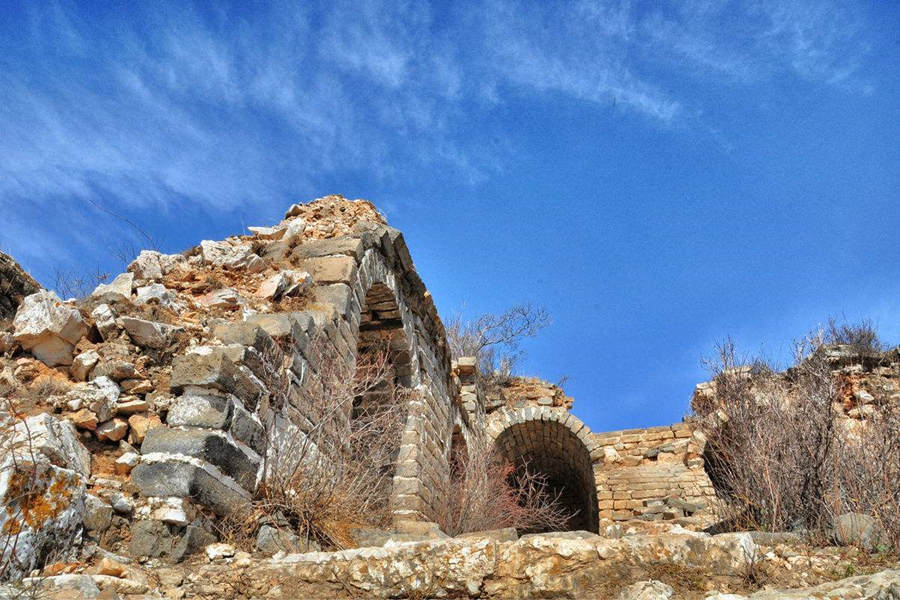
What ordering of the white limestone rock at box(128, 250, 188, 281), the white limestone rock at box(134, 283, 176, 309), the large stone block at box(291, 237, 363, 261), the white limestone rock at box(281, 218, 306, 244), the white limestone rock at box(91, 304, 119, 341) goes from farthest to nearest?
1. the white limestone rock at box(281, 218, 306, 244)
2. the large stone block at box(291, 237, 363, 261)
3. the white limestone rock at box(128, 250, 188, 281)
4. the white limestone rock at box(134, 283, 176, 309)
5. the white limestone rock at box(91, 304, 119, 341)

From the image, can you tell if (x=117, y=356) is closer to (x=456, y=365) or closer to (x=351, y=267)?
(x=351, y=267)

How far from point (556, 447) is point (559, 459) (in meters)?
0.52

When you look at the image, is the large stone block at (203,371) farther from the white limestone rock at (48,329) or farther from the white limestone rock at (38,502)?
the white limestone rock at (38,502)

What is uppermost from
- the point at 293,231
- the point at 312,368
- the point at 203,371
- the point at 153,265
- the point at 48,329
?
the point at 293,231

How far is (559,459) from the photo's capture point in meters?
14.2

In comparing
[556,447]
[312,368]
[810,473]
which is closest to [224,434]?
[312,368]

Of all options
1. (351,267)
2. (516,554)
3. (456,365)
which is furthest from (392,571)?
(456,365)

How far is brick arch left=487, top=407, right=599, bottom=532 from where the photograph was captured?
12.6 meters

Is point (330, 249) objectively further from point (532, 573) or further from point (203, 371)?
point (532, 573)

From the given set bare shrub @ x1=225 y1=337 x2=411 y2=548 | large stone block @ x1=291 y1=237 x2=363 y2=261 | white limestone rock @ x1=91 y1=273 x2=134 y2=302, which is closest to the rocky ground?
bare shrub @ x1=225 y1=337 x2=411 y2=548

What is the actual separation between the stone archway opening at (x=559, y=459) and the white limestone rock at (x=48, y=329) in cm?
996

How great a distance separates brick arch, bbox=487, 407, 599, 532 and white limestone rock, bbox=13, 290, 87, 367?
9.78 metres

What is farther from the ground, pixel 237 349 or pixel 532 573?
pixel 237 349

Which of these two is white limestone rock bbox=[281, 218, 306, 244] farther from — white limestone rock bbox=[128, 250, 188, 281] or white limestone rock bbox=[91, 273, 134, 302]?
white limestone rock bbox=[91, 273, 134, 302]
